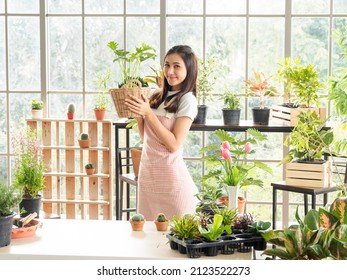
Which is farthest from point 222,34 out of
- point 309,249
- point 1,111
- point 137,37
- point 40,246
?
point 309,249

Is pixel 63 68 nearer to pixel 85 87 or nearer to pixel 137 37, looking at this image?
pixel 85 87

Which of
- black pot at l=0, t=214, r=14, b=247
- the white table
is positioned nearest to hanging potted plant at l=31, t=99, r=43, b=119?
the white table

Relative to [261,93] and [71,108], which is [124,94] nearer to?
[261,93]

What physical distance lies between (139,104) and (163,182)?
0.60 m

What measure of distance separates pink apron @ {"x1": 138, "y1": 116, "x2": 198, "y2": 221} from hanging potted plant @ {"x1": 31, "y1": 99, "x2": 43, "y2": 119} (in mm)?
2812

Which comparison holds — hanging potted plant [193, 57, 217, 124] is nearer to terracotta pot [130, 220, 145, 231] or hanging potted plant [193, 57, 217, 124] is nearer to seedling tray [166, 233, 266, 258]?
terracotta pot [130, 220, 145, 231]

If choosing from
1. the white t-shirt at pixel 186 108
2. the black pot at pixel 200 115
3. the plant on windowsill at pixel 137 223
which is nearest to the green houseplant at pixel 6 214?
the plant on windowsill at pixel 137 223

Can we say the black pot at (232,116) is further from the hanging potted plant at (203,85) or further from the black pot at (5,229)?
the black pot at (5,229)

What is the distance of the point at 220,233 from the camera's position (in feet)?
9.82

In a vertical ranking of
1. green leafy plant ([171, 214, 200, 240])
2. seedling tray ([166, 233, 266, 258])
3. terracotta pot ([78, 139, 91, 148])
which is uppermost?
terracotta pot ([78, 139, 91, 148])

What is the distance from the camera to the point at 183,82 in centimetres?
405

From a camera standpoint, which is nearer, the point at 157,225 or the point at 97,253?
the point at 97,253

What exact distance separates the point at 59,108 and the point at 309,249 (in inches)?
196

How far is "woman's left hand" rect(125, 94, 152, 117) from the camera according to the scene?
3736mm
